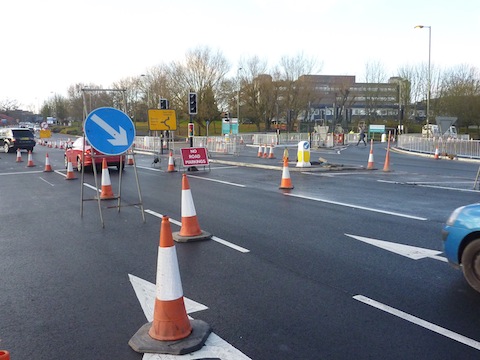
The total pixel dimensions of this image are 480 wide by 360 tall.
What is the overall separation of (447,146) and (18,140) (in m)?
30.3

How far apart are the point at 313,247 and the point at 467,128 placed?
62.7 m

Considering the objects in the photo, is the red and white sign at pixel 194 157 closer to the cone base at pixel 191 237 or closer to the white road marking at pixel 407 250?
the cone base at pixel 191 237

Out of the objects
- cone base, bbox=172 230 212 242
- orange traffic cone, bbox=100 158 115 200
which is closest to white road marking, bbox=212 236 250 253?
cone base, bbox=172 230 212 242

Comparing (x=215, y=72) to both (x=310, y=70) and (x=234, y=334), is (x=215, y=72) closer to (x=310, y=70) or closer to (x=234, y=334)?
(x=310, y=70)

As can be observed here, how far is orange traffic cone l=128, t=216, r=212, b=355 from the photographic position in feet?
12.3

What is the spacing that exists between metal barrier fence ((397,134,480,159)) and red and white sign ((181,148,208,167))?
1623 cm

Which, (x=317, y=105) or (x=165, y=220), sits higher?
(x=317, y=105)

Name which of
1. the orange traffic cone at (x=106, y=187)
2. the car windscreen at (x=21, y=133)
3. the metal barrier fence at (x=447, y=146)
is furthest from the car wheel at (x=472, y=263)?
the car windscreen at (x=21, y=133)

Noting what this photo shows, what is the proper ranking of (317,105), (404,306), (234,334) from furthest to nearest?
(317,105) → (404,306) → (234,334)

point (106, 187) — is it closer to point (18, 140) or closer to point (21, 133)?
point (18, 140)

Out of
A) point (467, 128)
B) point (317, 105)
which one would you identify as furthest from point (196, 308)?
point (317, 105)

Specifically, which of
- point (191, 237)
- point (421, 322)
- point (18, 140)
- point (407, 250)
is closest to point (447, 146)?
point (407, 250)

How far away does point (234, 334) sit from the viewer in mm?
4004

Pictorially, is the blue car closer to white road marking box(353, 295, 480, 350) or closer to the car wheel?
the car wheel
